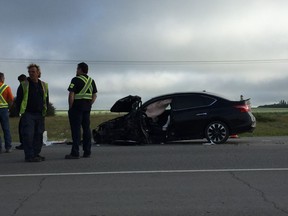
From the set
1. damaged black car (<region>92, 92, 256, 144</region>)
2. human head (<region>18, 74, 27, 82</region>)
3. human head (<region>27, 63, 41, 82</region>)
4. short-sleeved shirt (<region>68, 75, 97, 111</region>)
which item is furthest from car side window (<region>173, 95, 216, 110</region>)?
human head (<region>27, 63, 41, 82</region>)

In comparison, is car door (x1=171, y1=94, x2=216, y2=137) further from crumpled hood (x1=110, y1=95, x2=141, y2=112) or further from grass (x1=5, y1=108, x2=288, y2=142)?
grass (x1=5, y1=108, x2=288, y2=142)

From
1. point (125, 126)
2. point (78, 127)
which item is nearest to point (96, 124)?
point (125, 126)

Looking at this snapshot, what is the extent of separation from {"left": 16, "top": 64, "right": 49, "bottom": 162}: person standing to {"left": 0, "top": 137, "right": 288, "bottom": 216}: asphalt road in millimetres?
337

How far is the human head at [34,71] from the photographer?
9.64m

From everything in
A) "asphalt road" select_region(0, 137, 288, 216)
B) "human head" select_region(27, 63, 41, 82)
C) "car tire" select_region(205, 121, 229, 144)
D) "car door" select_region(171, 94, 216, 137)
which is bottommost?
"asphalt road" select_region(0, 137, 288, 216)

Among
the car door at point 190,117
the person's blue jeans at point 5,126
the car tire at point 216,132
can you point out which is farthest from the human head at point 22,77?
the car tire at point 216,132

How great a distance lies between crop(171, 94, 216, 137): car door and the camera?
42.0 feet

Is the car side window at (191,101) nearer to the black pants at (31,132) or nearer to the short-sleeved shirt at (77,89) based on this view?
the short-sleeved shirt at (77,89)

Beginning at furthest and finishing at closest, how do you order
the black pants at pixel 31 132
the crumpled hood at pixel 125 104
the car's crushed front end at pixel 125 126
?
the crumpled hood at pixel 125 104 < the car's crushed front end at pixel 125 126 < the black pants at pixel 31 132

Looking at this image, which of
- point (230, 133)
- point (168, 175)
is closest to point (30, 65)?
point (168, 175)

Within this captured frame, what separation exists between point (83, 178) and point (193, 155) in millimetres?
3047

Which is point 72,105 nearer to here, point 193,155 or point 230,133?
point 193,155

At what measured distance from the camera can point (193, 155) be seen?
10195 millimetres

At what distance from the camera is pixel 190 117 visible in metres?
12.9
